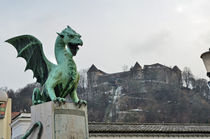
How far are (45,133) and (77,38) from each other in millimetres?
2073

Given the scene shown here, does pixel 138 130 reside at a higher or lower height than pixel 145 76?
lower

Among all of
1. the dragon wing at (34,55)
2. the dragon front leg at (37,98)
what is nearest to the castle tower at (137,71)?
the dragon wing at (34,55)

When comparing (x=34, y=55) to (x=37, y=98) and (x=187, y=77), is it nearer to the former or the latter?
(x=37, y=98)

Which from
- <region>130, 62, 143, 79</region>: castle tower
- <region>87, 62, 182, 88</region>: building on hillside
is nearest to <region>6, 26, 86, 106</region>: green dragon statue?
<region>87, 62, 182, 88</region>: building on hillside

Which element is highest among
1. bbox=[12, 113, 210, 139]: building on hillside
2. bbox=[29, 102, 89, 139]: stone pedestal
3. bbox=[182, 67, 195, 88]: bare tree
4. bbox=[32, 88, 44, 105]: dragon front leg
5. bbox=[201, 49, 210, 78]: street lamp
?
bbox=[182, 67, 195, 88]: bare tree

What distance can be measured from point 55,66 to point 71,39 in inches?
26.0

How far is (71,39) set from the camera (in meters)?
6.64

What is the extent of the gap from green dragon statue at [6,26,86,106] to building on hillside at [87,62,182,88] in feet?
239

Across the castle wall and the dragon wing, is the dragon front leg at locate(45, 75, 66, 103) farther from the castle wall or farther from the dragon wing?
the castle wall

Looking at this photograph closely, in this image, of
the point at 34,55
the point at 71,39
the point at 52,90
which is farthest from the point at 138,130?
the point at 52,90

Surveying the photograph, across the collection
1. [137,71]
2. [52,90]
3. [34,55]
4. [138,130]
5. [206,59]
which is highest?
[137,71]

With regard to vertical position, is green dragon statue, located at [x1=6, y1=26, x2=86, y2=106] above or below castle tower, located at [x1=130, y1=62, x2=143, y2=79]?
below

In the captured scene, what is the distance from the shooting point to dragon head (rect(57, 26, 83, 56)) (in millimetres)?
6645

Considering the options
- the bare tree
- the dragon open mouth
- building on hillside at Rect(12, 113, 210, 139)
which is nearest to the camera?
the dragon open mouth
